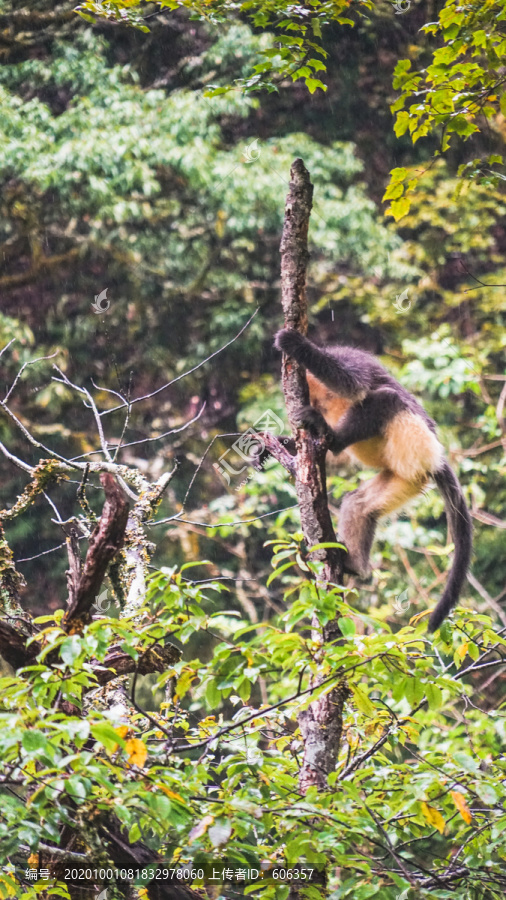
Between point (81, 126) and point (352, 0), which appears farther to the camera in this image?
point (81, 126)

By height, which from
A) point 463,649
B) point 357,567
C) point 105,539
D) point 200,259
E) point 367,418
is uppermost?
point 105,539

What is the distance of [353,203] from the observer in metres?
6.16

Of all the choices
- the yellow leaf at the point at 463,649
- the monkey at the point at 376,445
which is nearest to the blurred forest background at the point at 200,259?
the monkey at the point at 376,445

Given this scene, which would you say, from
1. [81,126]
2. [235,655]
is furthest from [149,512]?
[81,126]

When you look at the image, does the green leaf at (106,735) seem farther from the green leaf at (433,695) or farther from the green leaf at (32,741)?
the green leaf at (433,695)

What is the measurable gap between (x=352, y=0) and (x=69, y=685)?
202 centimetres

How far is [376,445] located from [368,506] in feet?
0.88

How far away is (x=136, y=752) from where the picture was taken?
53.4 inches

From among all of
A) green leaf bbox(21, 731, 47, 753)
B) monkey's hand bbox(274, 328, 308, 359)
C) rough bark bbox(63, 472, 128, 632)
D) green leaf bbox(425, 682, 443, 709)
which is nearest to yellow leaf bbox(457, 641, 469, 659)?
green leaf bbox(425, 682, 443, 709)

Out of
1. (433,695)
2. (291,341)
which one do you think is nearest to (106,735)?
(433,695)

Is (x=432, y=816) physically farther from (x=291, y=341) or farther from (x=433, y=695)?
(x=291, y=341)

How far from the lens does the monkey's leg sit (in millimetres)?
3096

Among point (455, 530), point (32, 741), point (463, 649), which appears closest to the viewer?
point (32, 741)

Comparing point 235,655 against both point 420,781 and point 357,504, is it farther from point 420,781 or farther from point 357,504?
point 357,504
